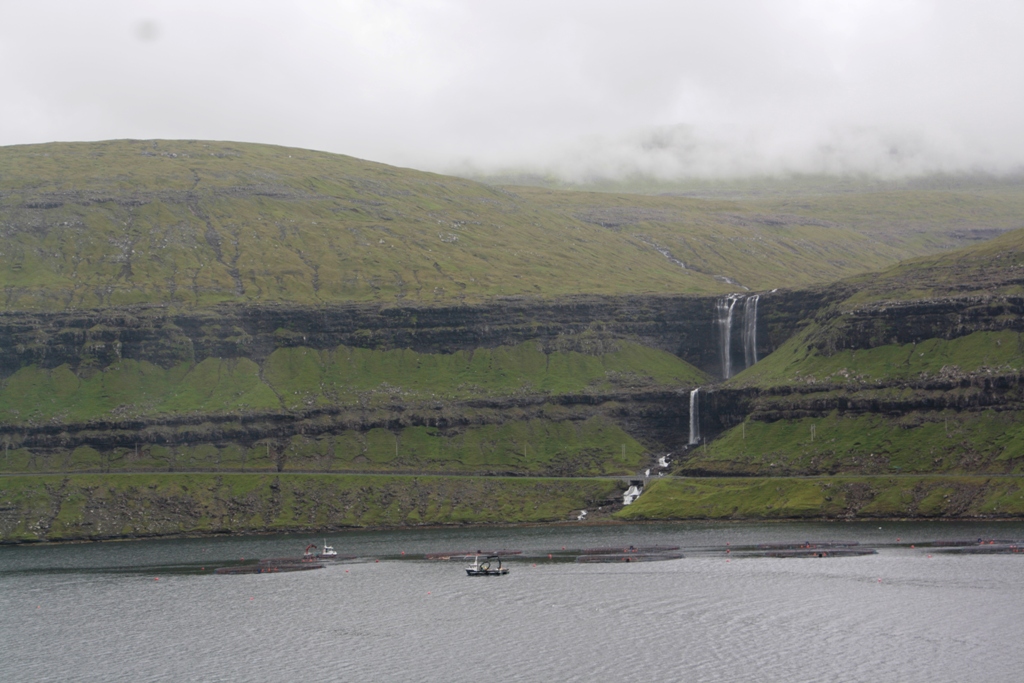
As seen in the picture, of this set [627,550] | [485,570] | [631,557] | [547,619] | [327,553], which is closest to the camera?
[547,619]

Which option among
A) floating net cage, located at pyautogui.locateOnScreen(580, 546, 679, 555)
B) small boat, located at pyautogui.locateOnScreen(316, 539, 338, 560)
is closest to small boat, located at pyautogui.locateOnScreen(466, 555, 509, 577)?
floating net cage, located at pyautogui.locateOnScreen(580, 546, 679, 555)

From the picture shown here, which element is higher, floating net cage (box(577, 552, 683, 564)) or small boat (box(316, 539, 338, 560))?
floating net cage (box(577, 552, 683, 564))

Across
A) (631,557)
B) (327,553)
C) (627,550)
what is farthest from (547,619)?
(327,553)

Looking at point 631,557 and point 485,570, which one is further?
point 631,557

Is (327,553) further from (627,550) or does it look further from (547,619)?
(547,619)

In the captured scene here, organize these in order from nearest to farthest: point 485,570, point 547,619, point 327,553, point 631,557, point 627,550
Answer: point 547,619, point 485,570, point 631,557, point 627,550, point 327,553

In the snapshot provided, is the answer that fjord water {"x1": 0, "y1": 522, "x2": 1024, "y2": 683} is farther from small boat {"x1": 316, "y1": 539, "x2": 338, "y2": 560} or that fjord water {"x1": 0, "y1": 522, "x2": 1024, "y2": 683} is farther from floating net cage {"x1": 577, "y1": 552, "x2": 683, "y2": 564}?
small boat {"x1": 316, "y1": 539, "x2": 338, "y2": 560}

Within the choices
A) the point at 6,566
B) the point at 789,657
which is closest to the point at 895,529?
the point at 789,657

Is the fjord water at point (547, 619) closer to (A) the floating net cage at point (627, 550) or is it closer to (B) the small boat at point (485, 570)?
(B) the small boat at point (485, 570)

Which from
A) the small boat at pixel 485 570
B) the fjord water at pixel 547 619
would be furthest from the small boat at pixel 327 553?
the small boat at pixel 485 570
